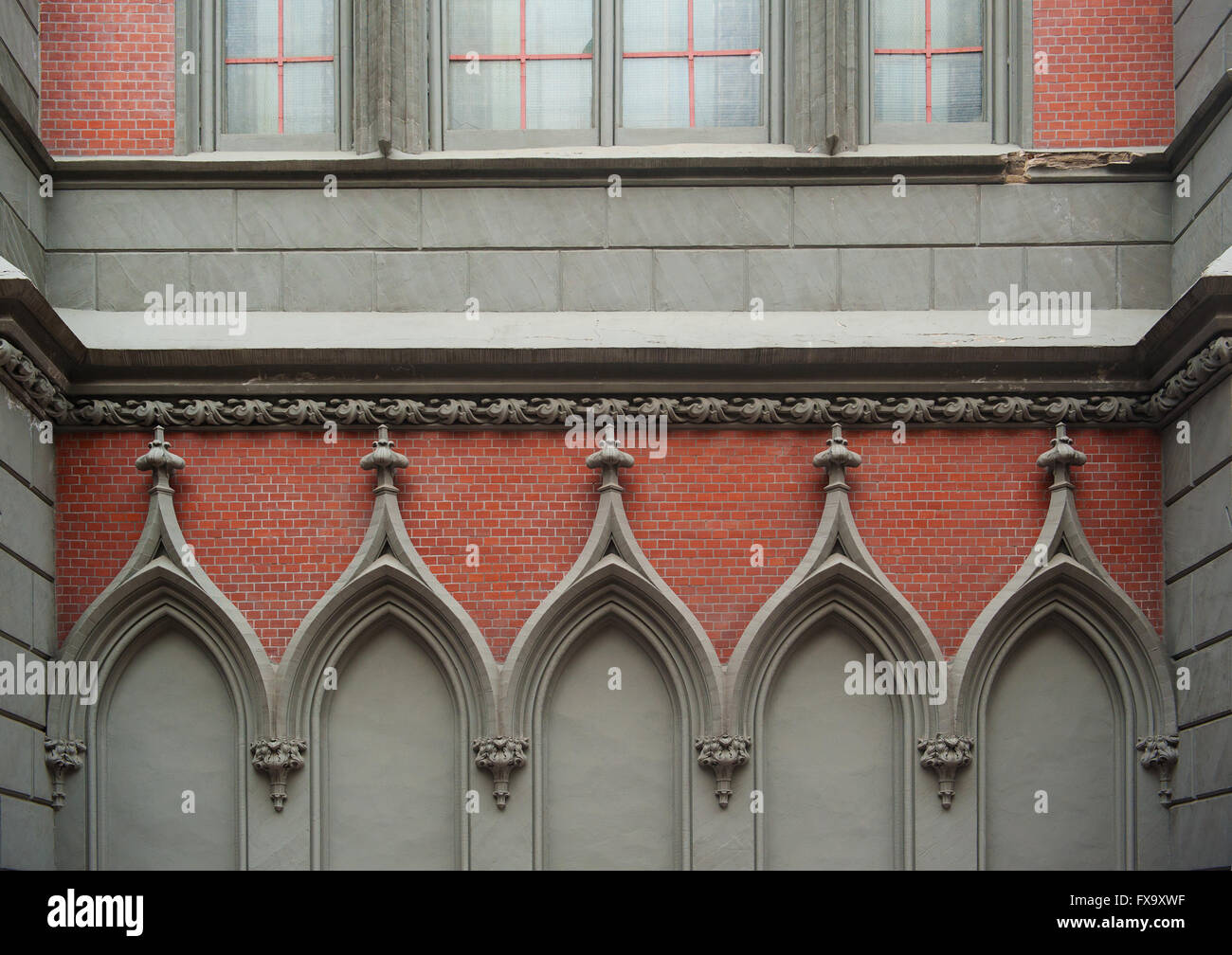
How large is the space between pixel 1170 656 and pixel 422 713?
15.8 feet

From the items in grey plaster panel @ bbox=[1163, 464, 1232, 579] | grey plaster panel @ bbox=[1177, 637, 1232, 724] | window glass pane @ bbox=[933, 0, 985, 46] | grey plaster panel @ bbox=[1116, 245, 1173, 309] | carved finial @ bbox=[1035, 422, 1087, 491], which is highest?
window glass pane @ bbox=[933, 0, 985, 46]

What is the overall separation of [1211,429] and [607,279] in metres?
4.04

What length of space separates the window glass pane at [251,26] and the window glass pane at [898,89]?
4282mm

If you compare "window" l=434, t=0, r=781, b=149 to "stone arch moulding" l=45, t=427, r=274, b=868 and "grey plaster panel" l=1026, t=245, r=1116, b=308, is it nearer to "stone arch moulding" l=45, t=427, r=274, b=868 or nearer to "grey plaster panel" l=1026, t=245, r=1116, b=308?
"grey plaster panel" l=1026, t=245, r=1116, b=308

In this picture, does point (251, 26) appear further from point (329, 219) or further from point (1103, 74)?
point (1103, 74)

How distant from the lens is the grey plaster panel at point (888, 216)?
478 inches

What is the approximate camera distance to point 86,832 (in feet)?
37.1

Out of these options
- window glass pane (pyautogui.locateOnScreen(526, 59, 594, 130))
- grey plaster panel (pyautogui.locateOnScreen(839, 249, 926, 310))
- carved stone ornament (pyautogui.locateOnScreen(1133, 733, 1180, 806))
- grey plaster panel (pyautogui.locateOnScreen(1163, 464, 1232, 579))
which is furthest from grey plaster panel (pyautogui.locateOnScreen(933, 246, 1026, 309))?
carved stone ornament (pyautogui.locateOnScreen(1133, 733, 1180, 806))

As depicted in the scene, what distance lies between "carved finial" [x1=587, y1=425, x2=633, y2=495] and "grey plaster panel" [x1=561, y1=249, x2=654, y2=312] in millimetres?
1041

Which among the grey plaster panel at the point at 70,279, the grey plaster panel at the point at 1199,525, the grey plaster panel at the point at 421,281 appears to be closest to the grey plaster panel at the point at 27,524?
the grey plaster panel at the point at 70,279

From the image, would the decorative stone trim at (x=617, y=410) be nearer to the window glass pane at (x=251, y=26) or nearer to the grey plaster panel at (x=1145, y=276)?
the grey plaster panel at (x=1145, y=276)

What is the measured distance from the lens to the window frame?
12.4 m
